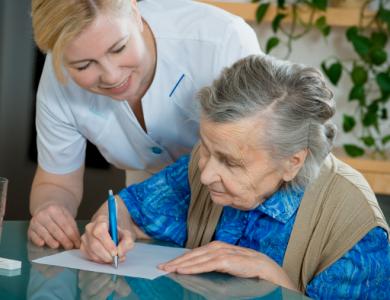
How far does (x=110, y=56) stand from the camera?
70.9 inches

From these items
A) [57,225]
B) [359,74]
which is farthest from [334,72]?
[57,225]

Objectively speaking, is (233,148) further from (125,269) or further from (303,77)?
(125,269)

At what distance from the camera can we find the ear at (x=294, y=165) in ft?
5.51

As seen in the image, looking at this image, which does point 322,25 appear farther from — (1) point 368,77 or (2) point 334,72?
(1) point 368,77

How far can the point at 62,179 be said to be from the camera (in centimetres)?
221

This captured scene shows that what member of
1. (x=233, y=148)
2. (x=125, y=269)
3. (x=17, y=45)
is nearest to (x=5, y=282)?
(x=125, y=269)

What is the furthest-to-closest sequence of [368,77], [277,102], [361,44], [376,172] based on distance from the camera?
[368,77] → [361,44] → [376,172] → [277,102]

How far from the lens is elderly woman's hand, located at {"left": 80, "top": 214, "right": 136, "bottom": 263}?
1.57m

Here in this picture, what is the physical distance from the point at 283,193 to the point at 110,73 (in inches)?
18.2

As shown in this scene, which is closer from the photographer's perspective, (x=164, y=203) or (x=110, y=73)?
(x=110, y=73)

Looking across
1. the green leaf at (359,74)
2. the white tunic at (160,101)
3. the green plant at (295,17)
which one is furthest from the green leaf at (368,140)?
the white tunic at (160,101)

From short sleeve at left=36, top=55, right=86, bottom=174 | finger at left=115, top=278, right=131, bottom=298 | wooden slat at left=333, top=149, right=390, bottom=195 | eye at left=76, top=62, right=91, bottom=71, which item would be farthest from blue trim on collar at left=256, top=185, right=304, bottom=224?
wooden slat at left=333, top=149, right=390, bottom=195

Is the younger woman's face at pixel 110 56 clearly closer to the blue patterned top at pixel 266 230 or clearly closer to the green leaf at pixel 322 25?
the blue patterned top at pixel 266 230

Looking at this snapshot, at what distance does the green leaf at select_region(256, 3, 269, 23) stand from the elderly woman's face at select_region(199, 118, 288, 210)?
66.0 inches
